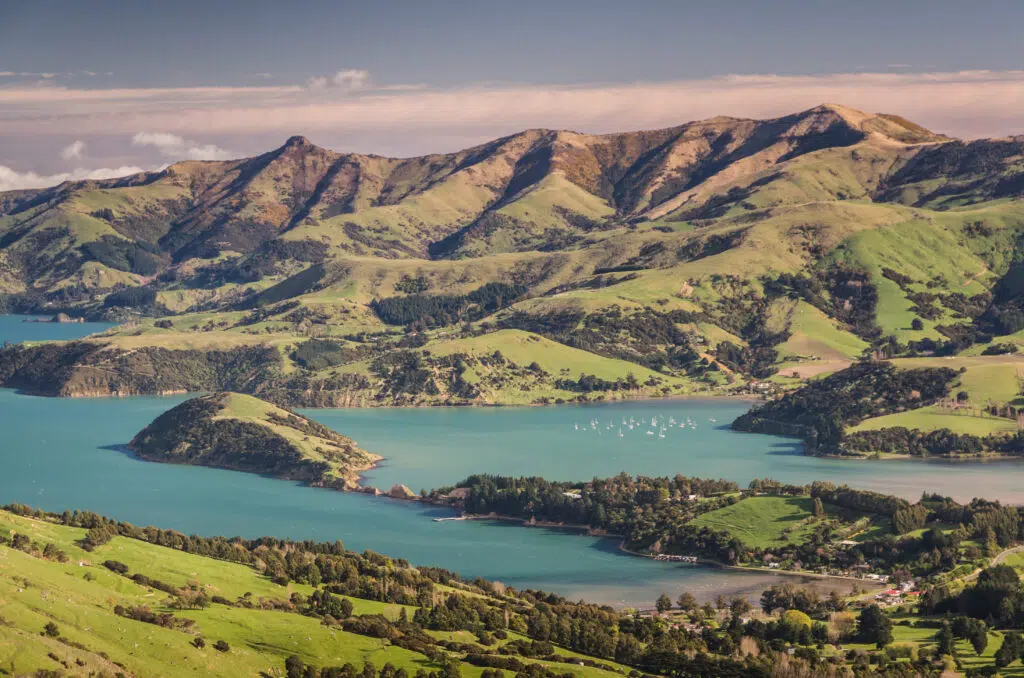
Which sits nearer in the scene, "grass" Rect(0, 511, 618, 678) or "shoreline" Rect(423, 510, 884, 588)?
"grass" Rect(0, 511, 618, 678)

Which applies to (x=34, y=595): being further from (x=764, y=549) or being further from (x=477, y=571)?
Answer: (x=764, y=549)

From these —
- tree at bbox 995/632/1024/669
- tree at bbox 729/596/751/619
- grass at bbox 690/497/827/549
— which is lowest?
tree at bbox 995/632/1024/669

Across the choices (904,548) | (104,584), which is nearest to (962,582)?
(904,548)

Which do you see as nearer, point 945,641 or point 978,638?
point 978,638

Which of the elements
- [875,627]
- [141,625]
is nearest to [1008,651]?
[875,627]

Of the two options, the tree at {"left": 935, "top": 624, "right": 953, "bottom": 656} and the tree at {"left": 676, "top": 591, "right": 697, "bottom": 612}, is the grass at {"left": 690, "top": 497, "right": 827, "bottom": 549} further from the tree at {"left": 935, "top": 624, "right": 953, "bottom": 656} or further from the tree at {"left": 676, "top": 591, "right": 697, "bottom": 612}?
the tree at {"left": 935, "top": 624, "right": 953, "bottom": 656}

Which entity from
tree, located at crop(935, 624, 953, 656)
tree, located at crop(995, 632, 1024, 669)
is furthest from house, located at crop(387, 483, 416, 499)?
tree, located at crop(995, 632, 1024, 669)

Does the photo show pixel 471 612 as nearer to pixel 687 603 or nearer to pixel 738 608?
pixel 687 603
